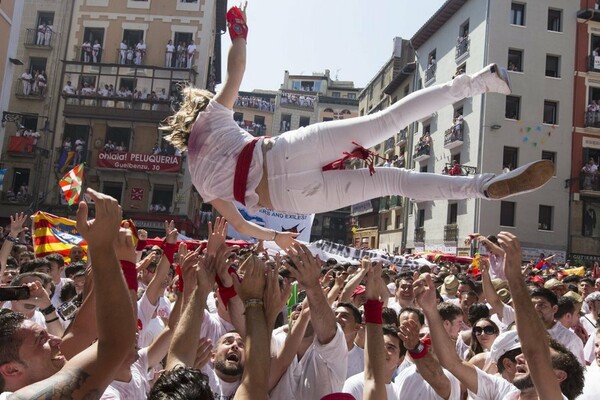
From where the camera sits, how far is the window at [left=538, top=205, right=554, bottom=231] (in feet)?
91.5

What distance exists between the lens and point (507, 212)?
91.1 ft

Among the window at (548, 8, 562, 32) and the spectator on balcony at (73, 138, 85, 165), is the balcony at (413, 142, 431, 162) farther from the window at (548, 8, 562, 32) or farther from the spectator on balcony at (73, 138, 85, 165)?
the spectator on balcony at (73, 138, 85, 165)

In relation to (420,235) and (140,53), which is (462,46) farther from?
(140,53)

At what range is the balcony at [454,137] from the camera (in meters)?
29.1

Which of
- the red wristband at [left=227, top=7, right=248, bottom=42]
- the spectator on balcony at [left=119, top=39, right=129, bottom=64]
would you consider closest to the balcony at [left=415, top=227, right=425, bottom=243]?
the spectator on balcony at [left=119, top=39, right=129, bottom=64]

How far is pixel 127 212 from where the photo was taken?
3108 centimetres

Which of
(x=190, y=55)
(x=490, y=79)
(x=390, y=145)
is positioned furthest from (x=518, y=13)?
(x=490, y=79)

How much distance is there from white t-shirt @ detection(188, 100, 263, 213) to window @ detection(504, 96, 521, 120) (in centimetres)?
2604

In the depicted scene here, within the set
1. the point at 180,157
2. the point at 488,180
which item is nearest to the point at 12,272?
the point at 488,180

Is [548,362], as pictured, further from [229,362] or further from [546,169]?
[229,362]

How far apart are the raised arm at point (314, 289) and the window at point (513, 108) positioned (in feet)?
89.9

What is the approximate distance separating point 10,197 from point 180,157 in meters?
8.69

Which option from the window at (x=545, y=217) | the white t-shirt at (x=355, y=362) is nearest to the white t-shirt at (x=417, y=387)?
the white t-shirt at (x=355, y=362)

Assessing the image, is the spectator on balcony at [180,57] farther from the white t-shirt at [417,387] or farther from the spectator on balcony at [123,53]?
the white t-shirt at [417,387]
